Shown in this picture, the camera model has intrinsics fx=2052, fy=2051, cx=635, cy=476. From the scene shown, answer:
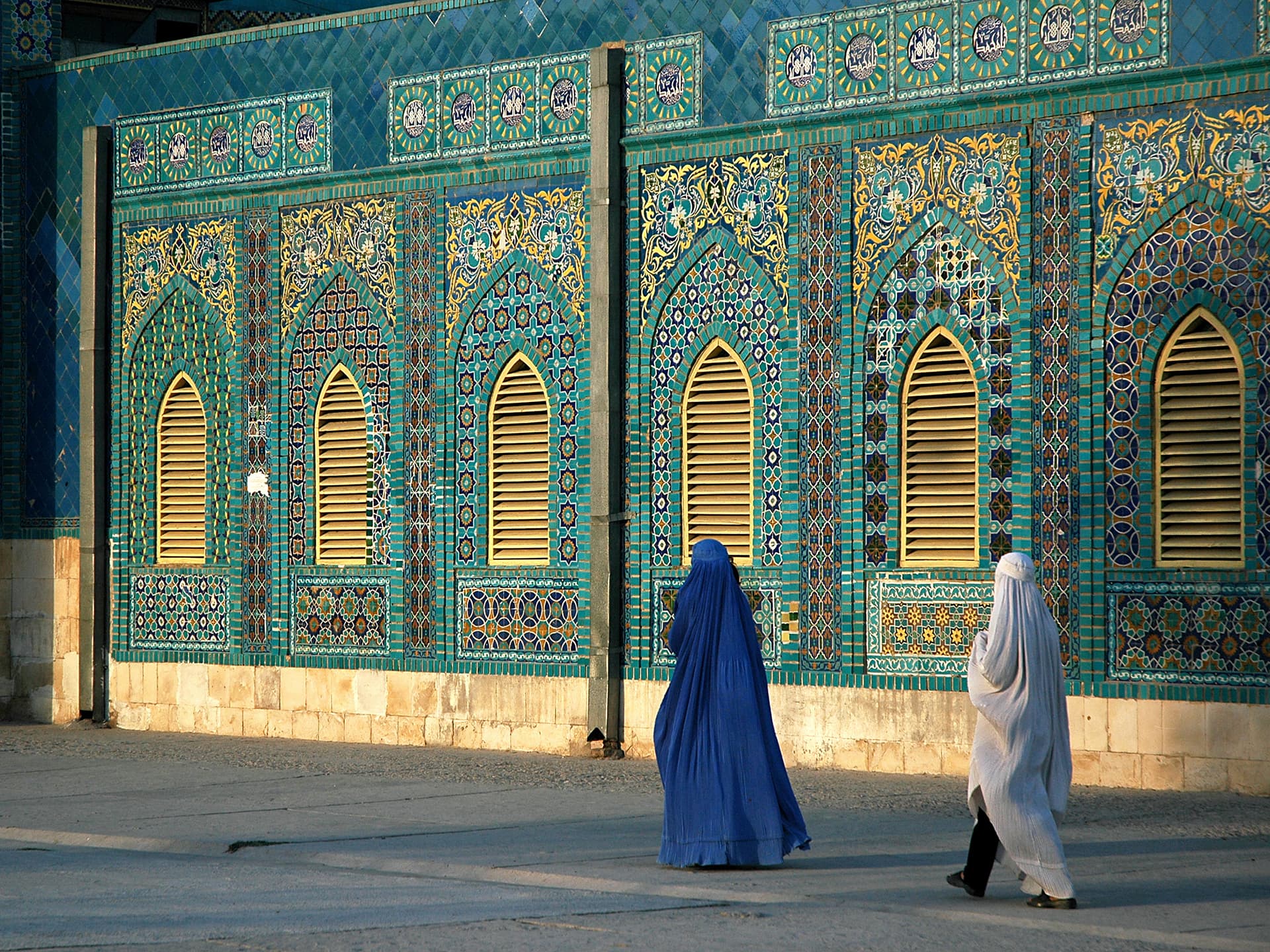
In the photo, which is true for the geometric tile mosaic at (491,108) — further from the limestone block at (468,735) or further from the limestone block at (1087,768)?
the limestone block at (1087,768)

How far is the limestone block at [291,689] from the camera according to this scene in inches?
603

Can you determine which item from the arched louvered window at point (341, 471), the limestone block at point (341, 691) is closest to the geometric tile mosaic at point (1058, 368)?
the arched louvered window at point (341, 471)

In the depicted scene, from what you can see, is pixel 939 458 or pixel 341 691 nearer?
pixel 939 458

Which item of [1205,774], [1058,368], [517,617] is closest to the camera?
[1205,774]

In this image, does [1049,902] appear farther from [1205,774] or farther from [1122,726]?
[1122,726]

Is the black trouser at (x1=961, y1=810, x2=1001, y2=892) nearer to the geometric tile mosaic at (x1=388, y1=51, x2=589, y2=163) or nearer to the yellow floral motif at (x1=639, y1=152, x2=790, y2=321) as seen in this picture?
the yellow floral motif at (x1=639, y1=152, x2=790, y2=321)

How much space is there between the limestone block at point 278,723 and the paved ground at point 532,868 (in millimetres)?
1946

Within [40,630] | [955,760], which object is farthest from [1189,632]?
[40,630]

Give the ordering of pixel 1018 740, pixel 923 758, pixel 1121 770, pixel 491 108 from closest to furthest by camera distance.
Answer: pixel 1018 740, pixel 1121 770, pixel 923 758, pixel 491 108

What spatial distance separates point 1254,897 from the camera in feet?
26.1

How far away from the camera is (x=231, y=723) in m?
15.7

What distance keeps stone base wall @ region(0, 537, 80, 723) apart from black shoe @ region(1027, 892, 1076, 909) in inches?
417

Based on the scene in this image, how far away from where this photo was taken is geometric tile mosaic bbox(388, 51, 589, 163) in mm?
14094

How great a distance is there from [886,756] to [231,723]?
18.3 ft
